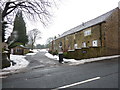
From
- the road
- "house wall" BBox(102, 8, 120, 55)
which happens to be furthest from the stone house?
the road

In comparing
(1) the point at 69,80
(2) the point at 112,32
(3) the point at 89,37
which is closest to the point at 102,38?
(2) the point at 112,32

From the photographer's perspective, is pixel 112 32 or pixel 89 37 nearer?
pixel 112 32

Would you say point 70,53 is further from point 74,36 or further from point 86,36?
point 74,36

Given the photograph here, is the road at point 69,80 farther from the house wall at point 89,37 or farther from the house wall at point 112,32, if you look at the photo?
the house wall at point 89,37

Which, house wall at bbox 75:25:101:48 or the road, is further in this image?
house wall at bbox 75:25:101:48

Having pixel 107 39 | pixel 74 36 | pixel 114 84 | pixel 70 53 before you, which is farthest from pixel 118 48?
pixel 114 84

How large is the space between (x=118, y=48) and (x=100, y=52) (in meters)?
6.28

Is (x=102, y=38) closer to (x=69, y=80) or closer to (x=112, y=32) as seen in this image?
(x=112, y=32)

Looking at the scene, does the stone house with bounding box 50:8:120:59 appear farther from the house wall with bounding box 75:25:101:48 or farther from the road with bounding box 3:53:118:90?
the road with bounding box 3:53:118:90

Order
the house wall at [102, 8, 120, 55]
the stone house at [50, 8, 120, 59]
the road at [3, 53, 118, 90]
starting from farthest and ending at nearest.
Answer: the house wall at [102, 8, 120, 55]
the stone house at [50, 8, 120, 59]
the road at [3, 53, 118, 90]

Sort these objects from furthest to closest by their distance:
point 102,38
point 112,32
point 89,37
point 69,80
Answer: point 89,37
point 112,32
point 102,38
point 69,80

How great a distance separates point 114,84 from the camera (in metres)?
5.23

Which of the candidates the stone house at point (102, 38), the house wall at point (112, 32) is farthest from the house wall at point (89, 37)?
the house wall at point (112, 32)

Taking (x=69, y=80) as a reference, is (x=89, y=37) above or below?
above
